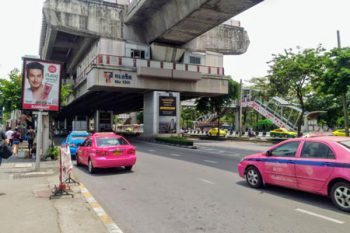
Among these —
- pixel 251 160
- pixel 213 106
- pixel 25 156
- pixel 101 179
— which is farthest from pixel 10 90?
pixel 213 106

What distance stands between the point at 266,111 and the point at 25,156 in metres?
36.2

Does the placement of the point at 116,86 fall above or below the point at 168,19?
below

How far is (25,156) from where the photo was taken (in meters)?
16.2

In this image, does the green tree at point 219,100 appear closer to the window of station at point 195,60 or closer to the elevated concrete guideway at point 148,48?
the elevated concrete guideway at point 148,48

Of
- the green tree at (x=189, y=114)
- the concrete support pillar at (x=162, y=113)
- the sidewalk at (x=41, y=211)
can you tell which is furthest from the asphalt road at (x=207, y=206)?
the green tree at (x=189, y=114)

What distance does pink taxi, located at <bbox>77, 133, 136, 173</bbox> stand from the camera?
10.5 meters

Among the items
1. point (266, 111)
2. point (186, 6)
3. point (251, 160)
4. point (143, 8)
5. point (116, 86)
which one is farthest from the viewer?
point (266, 111)

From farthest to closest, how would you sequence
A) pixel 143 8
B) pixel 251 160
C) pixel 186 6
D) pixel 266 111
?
pixel 266 111 → pixel 143 8 → pixel 186 6 → pixel 251 160

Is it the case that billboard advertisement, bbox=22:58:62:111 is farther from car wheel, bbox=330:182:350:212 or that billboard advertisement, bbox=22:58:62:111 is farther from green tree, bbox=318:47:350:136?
green tree, bbox=318:47:350:136

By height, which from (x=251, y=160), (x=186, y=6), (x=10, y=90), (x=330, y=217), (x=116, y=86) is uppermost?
(x=186, y=6)

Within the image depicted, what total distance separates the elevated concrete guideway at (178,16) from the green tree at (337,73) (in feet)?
18.5

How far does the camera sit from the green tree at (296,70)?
24.8 meters

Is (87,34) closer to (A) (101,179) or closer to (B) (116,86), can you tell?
(B) (116,86)

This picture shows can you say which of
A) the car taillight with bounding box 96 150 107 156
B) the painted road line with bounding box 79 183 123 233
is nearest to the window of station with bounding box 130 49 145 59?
the car taillight with bounding box 96 150 107 156
